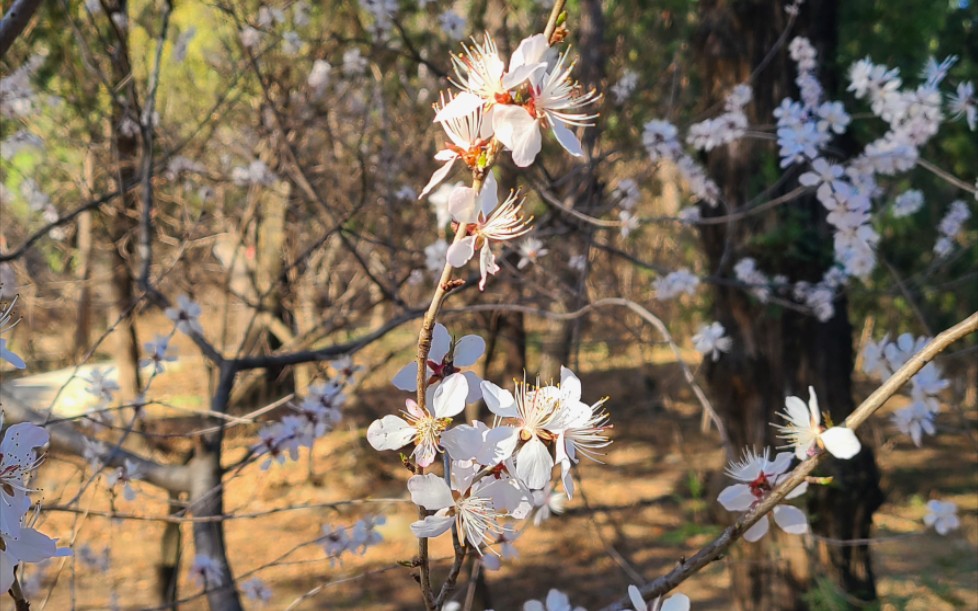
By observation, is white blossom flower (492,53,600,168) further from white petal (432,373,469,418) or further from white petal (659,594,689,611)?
white petal (659,594,689,611)

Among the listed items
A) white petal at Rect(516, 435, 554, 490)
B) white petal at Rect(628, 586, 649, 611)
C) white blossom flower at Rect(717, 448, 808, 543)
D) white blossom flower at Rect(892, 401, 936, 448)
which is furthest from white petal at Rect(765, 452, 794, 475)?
white blossom flower at Rect(892, 401, 936, 448)

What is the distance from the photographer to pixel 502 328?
14.3 feet

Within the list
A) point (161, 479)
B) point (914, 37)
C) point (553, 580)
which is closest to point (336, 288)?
point (553, 580)

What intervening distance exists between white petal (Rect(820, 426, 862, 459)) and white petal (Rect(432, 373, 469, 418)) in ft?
1.31

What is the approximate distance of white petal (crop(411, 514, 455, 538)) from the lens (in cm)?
72

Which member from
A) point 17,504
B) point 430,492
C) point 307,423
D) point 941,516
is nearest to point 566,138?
point 430,492

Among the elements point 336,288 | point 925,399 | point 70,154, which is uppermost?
point 70,154

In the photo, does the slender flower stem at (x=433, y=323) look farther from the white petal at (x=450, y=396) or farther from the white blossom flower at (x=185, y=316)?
the white blossom flower at (x=185, y=316)

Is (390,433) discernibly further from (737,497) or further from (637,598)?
(737,497)

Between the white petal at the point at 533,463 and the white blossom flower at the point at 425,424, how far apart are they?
7 cm

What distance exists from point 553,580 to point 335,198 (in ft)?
9.35

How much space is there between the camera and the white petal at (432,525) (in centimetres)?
72

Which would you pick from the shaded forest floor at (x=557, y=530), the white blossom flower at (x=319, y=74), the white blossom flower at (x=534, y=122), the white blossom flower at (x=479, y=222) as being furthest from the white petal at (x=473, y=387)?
the white blossom flower at (x=319, y=74)

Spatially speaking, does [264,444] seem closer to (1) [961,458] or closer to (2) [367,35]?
(2) [367,35]
